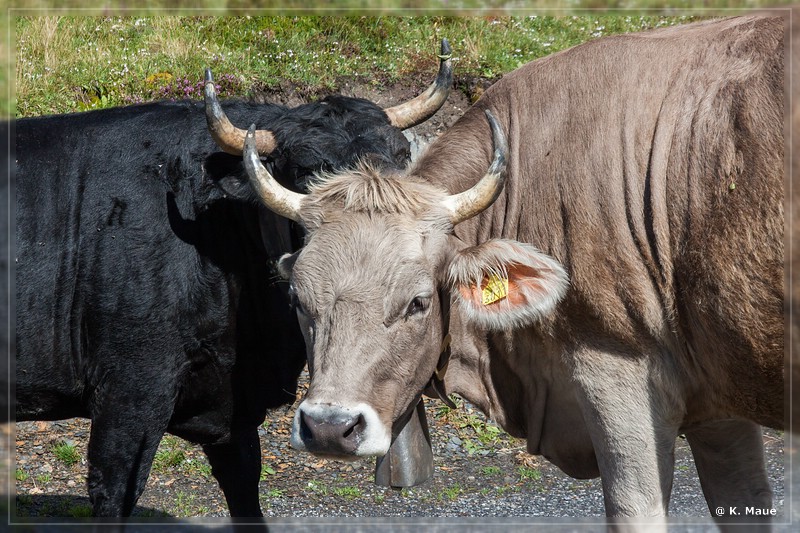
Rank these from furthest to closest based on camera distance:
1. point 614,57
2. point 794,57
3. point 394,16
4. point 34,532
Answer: point 394,16, point 34,532, point 614,57, point 794,57

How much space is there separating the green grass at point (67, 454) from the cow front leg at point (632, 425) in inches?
169

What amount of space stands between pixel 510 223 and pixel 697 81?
3.22ft

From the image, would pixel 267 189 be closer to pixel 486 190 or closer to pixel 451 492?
pixel 486 190

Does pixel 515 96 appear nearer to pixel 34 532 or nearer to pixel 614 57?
pixel 614 57

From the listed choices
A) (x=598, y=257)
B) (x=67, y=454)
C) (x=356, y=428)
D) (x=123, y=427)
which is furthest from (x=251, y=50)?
(x=356, y=428)

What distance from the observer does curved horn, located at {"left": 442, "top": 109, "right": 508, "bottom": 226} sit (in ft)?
12.1

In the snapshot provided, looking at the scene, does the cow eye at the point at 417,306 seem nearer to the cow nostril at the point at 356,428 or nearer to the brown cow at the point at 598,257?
the brown cow at the point at 598,257

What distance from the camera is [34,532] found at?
4.41 m

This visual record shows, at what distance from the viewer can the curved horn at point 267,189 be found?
12.6 ft

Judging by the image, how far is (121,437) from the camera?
4520mm

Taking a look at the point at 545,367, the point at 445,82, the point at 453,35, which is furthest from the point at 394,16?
the point at 545,367

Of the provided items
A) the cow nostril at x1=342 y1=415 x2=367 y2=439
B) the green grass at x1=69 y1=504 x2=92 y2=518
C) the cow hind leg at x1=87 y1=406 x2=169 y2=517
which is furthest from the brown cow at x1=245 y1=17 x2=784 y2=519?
the green grass at x1=69 y1=504 x2=92 y2=518

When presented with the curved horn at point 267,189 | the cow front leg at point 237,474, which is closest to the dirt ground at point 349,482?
the cow front leg at point 237,474

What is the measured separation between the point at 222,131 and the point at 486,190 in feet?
4.53
